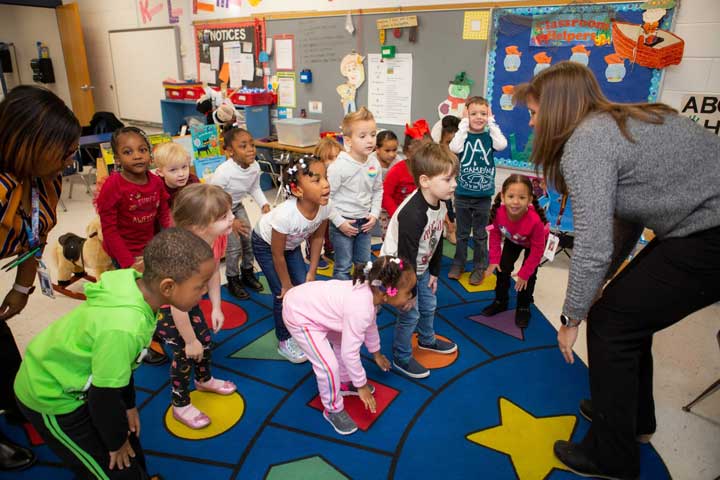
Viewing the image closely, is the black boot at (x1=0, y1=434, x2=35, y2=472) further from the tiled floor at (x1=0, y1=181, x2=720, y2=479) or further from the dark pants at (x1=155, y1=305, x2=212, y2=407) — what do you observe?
the tiled floor at (x1=0, y1=181, x2=720, y2=479)

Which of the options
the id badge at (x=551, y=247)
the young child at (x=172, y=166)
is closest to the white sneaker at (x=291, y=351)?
the young child at (x=172, y=166)

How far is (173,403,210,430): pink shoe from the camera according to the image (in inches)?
75.1

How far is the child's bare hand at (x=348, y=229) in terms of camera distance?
8.66ft

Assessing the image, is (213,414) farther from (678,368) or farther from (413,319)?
(678,368)

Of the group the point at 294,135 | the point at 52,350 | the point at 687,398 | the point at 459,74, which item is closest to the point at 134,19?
the point at 294,135

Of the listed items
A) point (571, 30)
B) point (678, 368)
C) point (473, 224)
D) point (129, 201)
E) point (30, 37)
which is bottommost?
point (678, 368)

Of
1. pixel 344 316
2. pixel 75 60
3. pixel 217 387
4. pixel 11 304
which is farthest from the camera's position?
pixel 75 60

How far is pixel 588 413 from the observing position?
6.48 ft

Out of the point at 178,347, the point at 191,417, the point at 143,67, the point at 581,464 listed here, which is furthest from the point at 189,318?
the point at 143,67

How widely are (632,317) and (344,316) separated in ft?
3.15

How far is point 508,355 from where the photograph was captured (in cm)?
241

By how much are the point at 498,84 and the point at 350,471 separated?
324 cm

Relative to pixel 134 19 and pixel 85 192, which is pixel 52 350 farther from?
pixel 134 19

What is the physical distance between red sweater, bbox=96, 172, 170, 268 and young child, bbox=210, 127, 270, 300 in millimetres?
495
